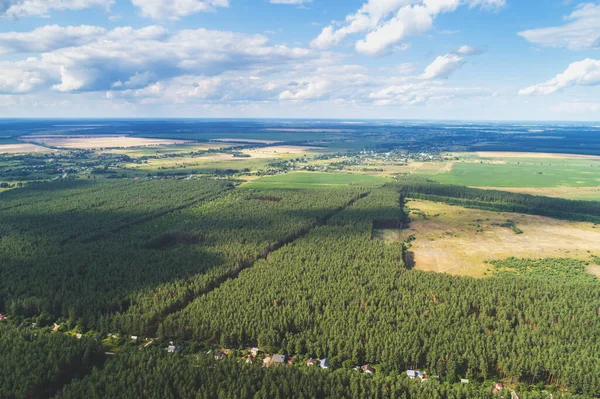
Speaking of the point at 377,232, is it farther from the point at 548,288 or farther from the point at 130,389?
the point at 130,389

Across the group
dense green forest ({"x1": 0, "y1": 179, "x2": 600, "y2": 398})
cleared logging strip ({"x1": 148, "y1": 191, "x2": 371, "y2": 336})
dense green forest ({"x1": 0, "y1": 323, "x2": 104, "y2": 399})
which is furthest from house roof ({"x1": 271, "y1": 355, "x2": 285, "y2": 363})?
dense green forest ({"x1": 0, "y1": 323, "x2": 104, "y2": 399})

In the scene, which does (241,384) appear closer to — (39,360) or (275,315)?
(275,315)

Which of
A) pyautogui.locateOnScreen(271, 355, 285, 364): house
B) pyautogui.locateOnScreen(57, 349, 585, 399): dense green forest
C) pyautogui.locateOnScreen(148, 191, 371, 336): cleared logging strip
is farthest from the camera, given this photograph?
pyautogui.locateOnScreen(148, 191, 371, 336): cleared logging strip

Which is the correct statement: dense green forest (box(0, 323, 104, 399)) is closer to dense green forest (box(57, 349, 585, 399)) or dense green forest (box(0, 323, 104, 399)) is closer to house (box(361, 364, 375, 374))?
dense green forest (box(57, 349, 585, 399))

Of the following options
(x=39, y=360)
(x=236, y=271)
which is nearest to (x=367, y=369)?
(x=236, y=271)

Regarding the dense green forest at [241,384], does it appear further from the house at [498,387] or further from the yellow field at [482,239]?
the yellow field at [482,239]

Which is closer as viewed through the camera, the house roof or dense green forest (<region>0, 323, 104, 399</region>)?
dense green forest (<region>0, 323, 104, 399</region>)

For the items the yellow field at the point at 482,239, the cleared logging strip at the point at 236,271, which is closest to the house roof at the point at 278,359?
the cleared logging strip at the point at 236,271
